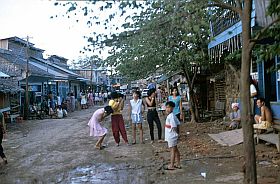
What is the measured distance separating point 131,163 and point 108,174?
100 cm

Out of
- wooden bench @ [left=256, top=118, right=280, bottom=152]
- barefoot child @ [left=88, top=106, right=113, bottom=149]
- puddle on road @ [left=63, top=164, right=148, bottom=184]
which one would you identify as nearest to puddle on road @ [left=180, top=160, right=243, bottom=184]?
puddle on road @ [left=63, top=164, right=148, bottom=184]

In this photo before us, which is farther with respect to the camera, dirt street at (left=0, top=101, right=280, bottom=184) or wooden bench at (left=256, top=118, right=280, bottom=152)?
wooden bench at (left=256, top=118, right=280, bottom=152)

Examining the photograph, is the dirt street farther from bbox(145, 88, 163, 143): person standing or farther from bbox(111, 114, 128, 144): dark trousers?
bbox(145, 88, 163, 143): person standing

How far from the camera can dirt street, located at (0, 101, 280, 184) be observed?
694 cm

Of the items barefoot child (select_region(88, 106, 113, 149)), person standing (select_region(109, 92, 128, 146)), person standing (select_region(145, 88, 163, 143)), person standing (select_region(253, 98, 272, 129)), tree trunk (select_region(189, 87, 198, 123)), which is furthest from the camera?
tree trunk (select_region(189, 87, 198, 123))

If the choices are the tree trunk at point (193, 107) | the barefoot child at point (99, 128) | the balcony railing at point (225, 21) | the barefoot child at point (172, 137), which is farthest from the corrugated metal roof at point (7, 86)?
the barefoot child at point (172, 137)

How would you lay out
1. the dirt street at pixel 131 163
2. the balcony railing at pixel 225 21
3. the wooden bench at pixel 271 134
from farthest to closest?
the balcony railing at pixel 225 21 < the wooden bench at pixel 271 134 < the dirt street at pixel 131 163

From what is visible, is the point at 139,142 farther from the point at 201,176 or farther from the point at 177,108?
the point at 201,176

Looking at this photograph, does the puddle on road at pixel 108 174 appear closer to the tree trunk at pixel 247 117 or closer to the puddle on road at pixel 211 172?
the puddle on road at pixel 211 172

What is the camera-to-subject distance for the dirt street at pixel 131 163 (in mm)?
6939

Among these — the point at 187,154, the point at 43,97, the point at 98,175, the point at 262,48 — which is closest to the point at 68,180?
the point at 98,175

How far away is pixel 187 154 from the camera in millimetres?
9031

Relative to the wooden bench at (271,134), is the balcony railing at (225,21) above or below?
above

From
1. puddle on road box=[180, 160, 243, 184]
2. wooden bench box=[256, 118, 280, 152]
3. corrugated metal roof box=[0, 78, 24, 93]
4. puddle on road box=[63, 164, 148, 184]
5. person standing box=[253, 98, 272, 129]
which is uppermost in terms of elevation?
corrugated metal roof box=[0, 78, 24, 93]
